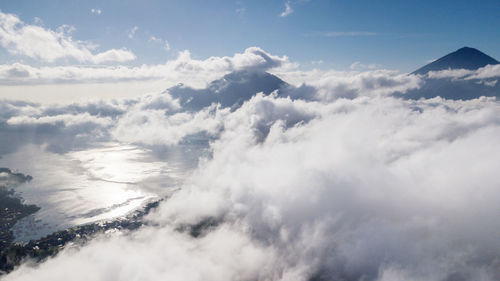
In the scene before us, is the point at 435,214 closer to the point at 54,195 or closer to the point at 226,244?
the point at 226,244

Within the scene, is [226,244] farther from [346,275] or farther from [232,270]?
[346,275]

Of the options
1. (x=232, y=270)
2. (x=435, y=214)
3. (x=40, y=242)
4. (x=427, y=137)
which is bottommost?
(x=232, y=270)

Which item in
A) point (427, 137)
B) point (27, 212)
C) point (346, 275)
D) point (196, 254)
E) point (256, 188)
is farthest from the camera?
point (427, 137)

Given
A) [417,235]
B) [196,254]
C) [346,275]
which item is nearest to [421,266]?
[417,235]

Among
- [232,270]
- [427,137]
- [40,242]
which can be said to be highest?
[427,137]

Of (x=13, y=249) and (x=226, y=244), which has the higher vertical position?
(x=13, y=249)

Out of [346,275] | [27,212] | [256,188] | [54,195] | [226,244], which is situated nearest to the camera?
[346,275]

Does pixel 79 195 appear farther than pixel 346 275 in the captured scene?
Yes

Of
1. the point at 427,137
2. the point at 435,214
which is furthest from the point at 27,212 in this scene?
the point at 427,137

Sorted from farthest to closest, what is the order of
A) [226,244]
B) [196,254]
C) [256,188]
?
[256,188]
[226,244]
[196,254]
